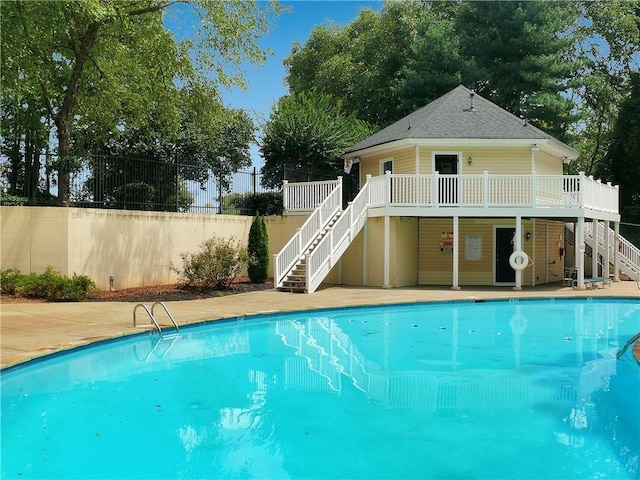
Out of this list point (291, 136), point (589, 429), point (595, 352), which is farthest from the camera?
point (291, 136)

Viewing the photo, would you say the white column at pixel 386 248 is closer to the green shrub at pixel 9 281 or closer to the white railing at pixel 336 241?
the white railing at pixel 336 241

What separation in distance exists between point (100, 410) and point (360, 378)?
3.52 metres

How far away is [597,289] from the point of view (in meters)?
18.7

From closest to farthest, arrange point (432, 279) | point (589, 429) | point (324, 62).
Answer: point (589, 429), point (432, 279), point (324, 62)

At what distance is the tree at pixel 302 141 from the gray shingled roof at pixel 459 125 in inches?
102

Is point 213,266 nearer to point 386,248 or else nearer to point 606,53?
point 386,248

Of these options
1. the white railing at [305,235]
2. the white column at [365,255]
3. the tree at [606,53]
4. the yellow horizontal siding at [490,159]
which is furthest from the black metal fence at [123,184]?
the tree at [606,53]

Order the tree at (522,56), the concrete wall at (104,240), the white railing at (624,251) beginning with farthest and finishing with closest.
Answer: the tree at (522,56), the white railing at (624,251), the concrete wall at (104,240)

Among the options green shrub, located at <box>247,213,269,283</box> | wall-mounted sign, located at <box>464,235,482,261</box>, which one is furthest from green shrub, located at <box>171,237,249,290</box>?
wall-mounted sign, located at <box>464,235,482,261</box>

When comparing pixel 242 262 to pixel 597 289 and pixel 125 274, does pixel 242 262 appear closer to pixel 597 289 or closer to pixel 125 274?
pixel 125 274

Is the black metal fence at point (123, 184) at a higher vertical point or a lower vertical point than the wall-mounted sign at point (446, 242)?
higher

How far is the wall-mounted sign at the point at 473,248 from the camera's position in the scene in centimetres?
2023

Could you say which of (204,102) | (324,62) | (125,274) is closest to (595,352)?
(125,274)

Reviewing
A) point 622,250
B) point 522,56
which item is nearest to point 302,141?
point 622,250
